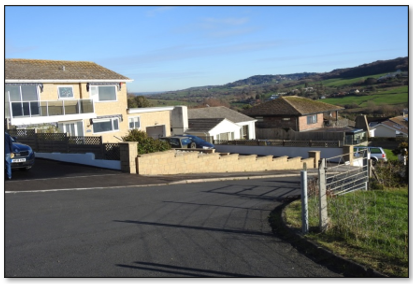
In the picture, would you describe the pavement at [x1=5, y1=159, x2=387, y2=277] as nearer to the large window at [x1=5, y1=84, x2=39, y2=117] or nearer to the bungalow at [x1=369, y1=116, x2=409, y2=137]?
the large window at [x1=5, y1=84, x2=39, y2=117]

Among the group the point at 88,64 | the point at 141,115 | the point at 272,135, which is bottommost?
the point at 272,135

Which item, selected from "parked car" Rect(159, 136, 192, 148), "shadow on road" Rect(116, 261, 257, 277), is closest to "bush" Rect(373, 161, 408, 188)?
"shadow on road" Rect(116, 261, 257, 277)

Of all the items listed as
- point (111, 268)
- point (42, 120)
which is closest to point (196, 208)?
point (111, 268)

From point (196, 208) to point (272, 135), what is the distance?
36.3 m

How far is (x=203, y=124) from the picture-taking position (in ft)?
129

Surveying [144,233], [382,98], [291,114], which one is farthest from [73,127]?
[382,98]

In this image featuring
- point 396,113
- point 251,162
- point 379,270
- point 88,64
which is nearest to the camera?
point 379,270

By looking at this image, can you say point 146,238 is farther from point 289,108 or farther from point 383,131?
point 383,131

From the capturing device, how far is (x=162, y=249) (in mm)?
7098

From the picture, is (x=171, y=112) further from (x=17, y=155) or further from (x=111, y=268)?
(x=111, y=268)

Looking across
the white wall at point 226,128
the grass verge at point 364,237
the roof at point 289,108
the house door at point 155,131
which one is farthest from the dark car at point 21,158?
the roof at point 289,108

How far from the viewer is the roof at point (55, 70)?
2845 cm

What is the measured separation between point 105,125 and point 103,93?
7.48ft

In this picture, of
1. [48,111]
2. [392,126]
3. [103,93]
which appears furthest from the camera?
[392,126]
